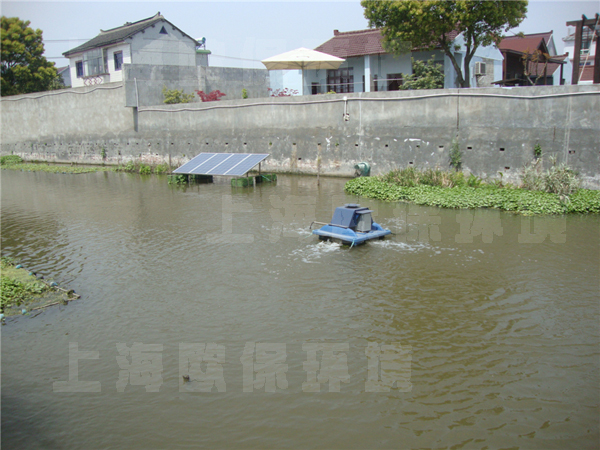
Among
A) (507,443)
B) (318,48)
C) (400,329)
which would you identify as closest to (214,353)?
(400,329)

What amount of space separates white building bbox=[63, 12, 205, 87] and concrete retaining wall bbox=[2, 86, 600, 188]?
615 cm

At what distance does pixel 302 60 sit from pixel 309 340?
18.5 metres

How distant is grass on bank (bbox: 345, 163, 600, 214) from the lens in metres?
14.2

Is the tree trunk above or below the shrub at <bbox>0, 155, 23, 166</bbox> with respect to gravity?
above

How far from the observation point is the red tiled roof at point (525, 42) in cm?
3017

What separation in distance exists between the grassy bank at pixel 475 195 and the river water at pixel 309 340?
85 cm

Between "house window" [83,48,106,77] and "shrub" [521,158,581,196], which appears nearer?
"shrub" [521,158,581,196]

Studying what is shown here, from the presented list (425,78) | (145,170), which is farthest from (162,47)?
(425,78)

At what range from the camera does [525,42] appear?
103 ft

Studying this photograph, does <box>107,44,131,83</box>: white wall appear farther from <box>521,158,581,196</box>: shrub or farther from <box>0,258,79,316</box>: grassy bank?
<box>0,258,79,316</box>: grassy bank

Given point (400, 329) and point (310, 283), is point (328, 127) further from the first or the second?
point (400, 329)

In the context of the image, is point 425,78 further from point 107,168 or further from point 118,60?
point 118,60

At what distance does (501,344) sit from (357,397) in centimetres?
244

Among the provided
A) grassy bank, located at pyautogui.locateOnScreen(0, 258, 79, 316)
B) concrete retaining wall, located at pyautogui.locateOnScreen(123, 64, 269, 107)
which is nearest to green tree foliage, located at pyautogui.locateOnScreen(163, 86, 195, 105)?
concrete retaining wall, located at pyautogui.locateOnScreen(123, 64, 269, 107)
